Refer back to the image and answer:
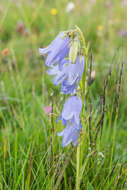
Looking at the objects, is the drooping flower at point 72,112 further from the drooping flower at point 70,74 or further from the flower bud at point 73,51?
the flower bud at point 73,51

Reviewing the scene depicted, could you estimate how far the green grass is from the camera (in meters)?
1.30

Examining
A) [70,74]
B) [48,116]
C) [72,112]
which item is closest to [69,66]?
[70,74]

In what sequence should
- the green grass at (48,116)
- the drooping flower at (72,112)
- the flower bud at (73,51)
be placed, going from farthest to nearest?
the green grass at (48,116)
the drooping flower at (72,112)
the flower bud at (73,51)

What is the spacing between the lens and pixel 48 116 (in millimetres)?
1417

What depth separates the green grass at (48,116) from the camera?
1.30 metres

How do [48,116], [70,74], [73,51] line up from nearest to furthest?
[73,51]
[70,74]
[48,116]

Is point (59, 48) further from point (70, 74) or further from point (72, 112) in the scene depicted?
point (72, 112)

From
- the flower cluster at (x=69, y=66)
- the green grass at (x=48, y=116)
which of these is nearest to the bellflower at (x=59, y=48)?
the flower cluster at (x=69, y=66)

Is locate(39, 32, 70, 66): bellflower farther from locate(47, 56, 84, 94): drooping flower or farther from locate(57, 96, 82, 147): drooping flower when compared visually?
locate(57, 96, 82, 147): drooping flower

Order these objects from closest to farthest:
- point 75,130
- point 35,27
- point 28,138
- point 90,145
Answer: point 75,130 < point 90,145 < point 28,138 < point 35,27

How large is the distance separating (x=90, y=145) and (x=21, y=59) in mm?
2103

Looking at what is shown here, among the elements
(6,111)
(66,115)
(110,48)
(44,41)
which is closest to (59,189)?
(66,115)

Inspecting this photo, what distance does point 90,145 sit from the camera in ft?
4.61

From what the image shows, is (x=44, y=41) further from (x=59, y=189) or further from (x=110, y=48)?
(x=59, y=189)
